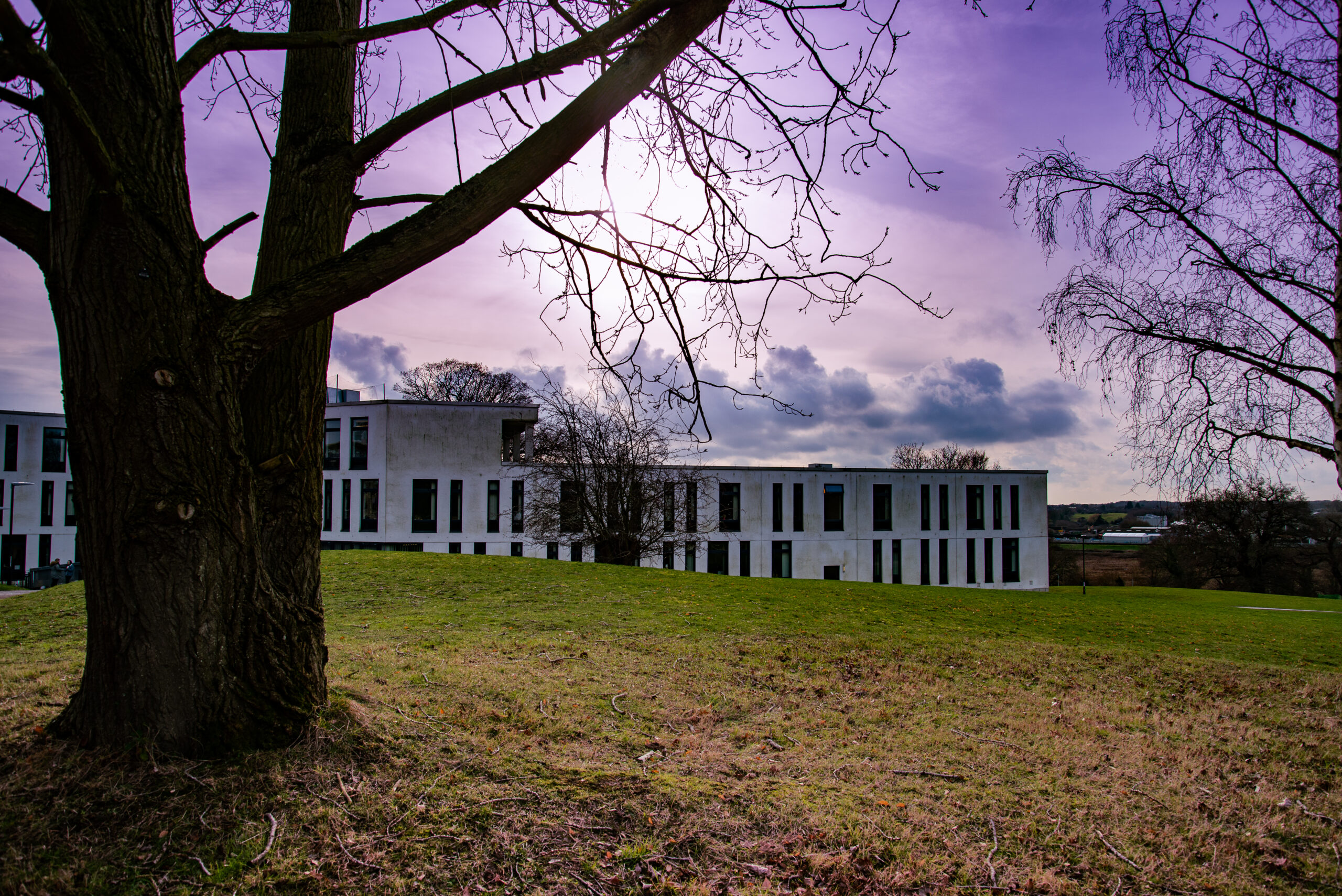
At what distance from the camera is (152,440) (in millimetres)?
3092

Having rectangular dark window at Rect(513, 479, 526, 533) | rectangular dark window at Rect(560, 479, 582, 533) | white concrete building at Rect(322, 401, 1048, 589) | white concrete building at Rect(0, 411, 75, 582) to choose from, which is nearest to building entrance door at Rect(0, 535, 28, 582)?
white concrete building at Rect(0, 411, 75, 582)

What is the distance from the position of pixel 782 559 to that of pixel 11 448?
40878 mm

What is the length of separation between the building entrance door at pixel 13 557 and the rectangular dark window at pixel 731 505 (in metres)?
35.7

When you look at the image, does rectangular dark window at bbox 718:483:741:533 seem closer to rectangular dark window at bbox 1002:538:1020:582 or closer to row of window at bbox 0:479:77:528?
rectangular dark window at bbox 1002:538:1020:582

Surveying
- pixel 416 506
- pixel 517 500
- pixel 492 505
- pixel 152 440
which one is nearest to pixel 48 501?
pixel 416 506

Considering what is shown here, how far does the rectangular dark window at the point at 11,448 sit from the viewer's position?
37.0 meters

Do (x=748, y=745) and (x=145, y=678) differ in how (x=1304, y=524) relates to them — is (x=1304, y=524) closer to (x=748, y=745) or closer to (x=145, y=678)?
(x=748, y=745)

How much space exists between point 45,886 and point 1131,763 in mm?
5891

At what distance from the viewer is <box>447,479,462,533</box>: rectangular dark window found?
110ft

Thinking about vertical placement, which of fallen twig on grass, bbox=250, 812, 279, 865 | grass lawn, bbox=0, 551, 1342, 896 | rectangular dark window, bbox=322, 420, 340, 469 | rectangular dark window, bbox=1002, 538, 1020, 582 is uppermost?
rectangular dark window, bbox=322, 420, 340, 469

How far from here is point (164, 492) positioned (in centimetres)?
309

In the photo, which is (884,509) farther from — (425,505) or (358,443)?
(358,443)

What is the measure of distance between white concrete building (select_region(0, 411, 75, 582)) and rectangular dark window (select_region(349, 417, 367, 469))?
16504mm

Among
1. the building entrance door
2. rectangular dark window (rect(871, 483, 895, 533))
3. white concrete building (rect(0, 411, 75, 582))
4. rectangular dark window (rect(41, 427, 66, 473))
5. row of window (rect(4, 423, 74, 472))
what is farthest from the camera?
rectangular dark window (rect(871, 483, 895, 533))
